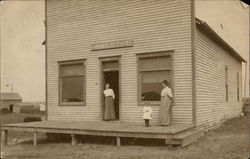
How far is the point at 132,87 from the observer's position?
13609 mm

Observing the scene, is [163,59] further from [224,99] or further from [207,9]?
[207,9]

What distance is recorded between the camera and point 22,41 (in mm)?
33312

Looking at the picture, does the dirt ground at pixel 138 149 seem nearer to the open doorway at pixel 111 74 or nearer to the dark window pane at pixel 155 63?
the open doorway at pixel 111 74

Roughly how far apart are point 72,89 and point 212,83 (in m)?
6.47

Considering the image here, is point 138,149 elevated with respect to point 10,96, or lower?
lower

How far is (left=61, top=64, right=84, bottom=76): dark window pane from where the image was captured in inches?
599

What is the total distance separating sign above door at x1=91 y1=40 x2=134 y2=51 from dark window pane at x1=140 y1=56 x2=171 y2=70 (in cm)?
89

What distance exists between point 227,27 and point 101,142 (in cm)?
1907

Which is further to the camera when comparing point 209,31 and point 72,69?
point 72,69

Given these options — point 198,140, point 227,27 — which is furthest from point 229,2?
point 198,140

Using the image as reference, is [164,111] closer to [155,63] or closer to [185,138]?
[185,138]

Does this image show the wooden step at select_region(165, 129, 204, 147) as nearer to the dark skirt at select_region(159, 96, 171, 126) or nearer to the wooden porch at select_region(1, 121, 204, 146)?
the wooden porch at select_region(1, 121, 204, 146)

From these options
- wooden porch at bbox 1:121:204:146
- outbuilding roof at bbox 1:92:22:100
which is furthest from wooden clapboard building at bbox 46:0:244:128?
outbuilding roof at bbox 1:92:22:100

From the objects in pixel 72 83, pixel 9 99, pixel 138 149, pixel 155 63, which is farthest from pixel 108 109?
pixel 9 99
